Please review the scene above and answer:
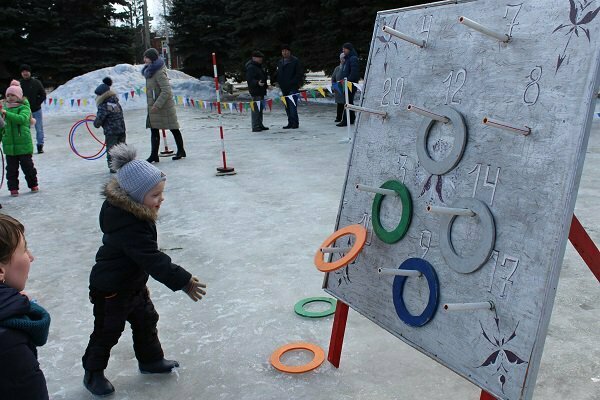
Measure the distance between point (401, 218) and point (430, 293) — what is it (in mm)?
370

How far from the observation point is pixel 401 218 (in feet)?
8.13

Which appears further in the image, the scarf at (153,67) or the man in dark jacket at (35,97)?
the man in dark jacket at (35,97)

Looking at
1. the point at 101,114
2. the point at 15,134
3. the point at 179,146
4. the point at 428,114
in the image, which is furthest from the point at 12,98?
the point at 428,114

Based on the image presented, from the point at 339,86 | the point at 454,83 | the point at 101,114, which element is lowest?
the point at 101,114

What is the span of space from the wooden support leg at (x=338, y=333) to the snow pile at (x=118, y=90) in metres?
17.0

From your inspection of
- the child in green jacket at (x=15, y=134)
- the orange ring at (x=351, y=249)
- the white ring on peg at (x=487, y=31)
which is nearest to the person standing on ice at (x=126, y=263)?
the orange ring at (x=351, y=249)

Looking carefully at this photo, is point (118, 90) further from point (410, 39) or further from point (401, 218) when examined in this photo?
point (401, 218)

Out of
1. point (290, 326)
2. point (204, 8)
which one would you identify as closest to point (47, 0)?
point (204, 8)

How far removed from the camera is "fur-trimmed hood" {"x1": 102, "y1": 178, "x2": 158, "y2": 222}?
8.76 ft

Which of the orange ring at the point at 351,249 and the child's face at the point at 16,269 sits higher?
the child's face at the point at 16,269

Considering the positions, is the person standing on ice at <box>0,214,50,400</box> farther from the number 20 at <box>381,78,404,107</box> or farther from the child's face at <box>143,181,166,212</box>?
the number 20 at <box>381,78,404,107</box>

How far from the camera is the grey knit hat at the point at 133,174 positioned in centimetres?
269

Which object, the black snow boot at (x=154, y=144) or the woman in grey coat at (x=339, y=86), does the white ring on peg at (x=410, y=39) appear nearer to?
the black snow boot at (x=154, y=144)

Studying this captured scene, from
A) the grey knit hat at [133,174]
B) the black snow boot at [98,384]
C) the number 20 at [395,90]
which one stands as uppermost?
the number 20 at [395,90]
